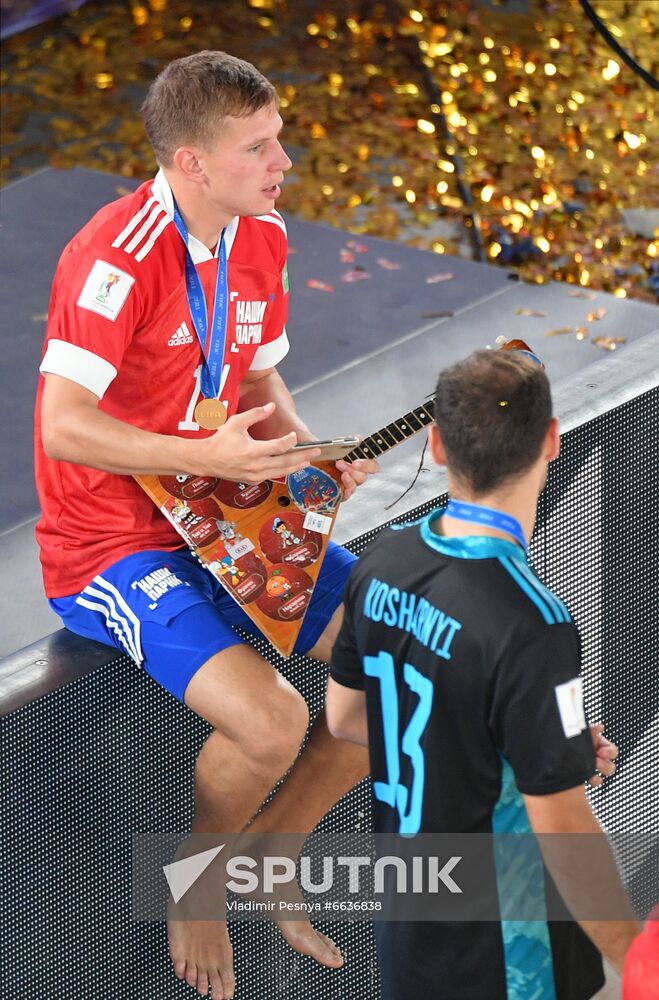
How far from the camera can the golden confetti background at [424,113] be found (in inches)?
270

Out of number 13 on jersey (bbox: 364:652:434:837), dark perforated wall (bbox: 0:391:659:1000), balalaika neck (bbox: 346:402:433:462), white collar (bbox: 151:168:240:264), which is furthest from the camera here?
white collar (bbox: 151:168:240:264)

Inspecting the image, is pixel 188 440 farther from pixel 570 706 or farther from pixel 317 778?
pixel 570 706

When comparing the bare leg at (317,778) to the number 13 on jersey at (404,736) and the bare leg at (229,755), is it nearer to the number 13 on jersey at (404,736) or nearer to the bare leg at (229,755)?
the bare leg at (229,755)

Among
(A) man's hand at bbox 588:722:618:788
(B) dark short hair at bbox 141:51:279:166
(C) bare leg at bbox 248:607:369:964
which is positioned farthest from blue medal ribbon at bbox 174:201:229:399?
(A) man's hand at bbox 588:722:618:788

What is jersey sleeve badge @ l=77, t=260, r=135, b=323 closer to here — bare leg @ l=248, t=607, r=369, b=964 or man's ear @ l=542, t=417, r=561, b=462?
bare leg @ l=248, t=607, r=369, b=964

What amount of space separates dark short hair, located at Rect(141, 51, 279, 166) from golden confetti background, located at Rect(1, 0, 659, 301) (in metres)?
3.53

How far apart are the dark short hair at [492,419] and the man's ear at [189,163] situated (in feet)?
3.03

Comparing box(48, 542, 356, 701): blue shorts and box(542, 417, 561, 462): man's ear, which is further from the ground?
box(542, 417, 561, 462): man's ear

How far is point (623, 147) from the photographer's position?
24.5 ft

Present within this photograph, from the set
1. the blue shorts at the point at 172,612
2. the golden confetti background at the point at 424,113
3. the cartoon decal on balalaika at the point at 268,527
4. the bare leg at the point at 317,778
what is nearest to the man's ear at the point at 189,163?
the cartoon decal on balalaika at the point at 268,527

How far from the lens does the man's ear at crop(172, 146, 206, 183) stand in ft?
9.61

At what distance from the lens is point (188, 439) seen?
2877mm

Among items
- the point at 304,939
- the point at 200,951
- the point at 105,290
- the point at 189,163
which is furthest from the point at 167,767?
the point at 189,163

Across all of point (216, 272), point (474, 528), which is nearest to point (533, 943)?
point (474, 528)
